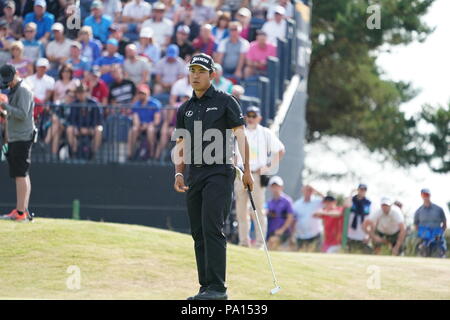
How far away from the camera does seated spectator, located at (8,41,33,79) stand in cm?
2195

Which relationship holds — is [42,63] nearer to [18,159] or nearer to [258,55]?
[258,55]

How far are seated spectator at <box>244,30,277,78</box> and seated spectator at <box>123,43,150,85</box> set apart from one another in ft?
5.99

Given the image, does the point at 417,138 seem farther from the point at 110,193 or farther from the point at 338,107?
the point at 110,193

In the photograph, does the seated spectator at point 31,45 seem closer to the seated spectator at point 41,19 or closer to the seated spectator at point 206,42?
the seated spectator at point 41,19

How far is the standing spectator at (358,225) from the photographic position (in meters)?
21.1

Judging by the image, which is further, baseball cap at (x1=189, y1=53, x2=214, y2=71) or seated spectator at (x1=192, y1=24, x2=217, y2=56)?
seated spectator at (x1=192, y1=24, x2=217, y2=56)

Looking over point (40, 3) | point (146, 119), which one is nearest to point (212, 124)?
point (146, 119)

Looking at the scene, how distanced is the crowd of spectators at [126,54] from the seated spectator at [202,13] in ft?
0.07

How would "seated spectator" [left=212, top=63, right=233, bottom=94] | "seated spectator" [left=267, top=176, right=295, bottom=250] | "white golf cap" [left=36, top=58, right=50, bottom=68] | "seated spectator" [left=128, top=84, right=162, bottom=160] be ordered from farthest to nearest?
"white golf cap" [left=36, top=58, right=50, bottom=68]
"seated spectator" [left=267, top=176, right=295, bottom=250]
"seated spectator" [left=128, top=84, right=162, bottom=160]
"seated spectator" [left=212, top=63, right=233, bottom=94]

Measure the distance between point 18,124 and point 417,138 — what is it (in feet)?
78.3

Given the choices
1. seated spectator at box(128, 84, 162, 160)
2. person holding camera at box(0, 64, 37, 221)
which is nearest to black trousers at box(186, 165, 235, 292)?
person holding camera at box(0, 64, 37, 221)

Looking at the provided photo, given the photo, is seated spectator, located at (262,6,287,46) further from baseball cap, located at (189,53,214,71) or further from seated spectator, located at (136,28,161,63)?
baseball cap, located at (189,53,214,71)
